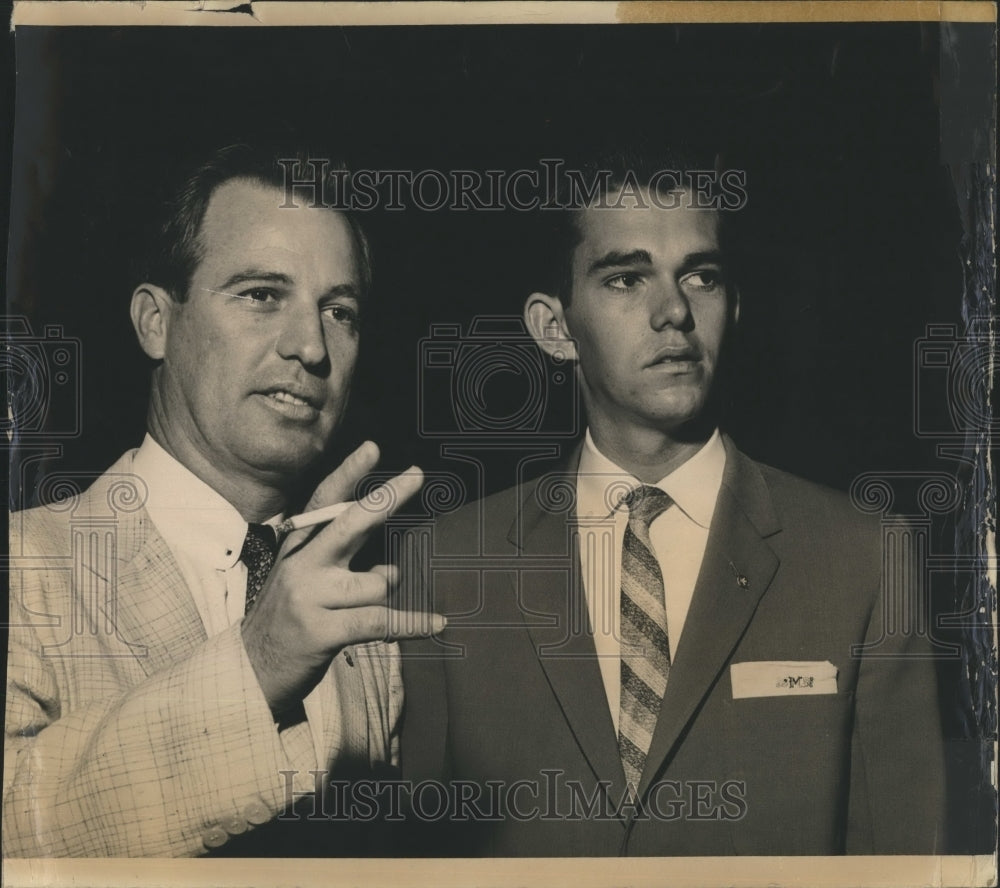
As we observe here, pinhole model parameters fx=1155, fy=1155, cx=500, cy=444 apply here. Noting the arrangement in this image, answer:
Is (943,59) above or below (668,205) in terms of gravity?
above

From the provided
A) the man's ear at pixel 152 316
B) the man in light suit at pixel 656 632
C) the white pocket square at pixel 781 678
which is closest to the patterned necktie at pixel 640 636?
the man in light suit at pixel 656 632

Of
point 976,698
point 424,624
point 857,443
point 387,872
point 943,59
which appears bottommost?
point 387,872

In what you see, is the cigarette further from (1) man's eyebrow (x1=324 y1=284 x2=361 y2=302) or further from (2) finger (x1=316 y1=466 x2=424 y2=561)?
(1) man's eyebrow (x1=324 y1=284 x2=361 y2=302)

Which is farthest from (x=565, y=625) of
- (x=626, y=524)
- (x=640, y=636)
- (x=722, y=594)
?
(x=722, y=594)

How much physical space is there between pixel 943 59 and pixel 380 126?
57.4 inches

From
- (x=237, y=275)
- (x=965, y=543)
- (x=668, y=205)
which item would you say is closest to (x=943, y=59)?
(x=668, y=205)

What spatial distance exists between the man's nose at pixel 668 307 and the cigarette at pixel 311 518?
89 cm

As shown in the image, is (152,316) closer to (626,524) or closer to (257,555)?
(257,555)

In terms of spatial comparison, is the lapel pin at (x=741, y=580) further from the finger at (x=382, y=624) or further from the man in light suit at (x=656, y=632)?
the finger at (x=382, y=624)

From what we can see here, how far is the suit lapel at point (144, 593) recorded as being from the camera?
2846 mm

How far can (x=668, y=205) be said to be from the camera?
9.42 ft

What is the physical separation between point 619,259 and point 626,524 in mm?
657

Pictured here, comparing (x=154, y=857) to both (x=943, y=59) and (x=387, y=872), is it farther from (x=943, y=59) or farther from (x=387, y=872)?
Result: (x=943, y=59)

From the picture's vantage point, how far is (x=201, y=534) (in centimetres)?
287
